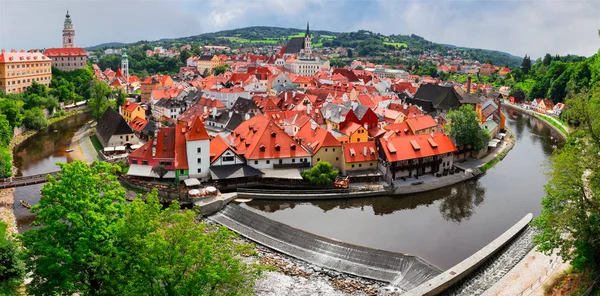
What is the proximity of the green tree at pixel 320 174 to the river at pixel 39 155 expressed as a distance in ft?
64.1

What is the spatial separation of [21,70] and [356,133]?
5752 cm

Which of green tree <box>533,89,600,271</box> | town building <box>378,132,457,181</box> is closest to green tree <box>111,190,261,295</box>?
green tree <box>533,89,600,271</box>

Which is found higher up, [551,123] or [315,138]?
[551,123]

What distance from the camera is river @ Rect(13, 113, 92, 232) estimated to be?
34.9 m

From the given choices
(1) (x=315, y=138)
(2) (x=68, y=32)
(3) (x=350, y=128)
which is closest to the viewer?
(1) (x=315, y=138)

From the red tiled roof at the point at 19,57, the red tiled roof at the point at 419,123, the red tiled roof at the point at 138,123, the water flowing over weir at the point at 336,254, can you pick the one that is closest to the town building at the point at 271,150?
the water flowing over weir at the point at 336,254

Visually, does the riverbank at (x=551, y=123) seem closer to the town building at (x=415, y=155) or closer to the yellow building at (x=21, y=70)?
the town building at (x=415, y=155)

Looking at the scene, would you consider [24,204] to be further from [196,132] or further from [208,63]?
[208,63]

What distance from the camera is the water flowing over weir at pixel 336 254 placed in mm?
24922

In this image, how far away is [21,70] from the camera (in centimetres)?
7438

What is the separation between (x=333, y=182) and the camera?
3794cm

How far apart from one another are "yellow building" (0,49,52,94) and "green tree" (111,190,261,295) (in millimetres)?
65921

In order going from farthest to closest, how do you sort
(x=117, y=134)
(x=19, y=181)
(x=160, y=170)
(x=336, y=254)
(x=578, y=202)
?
(x=117, y=134) → (x=160, y=170) → (x=19, y=181) → (x=336, y=254) → (x=578, y=202)

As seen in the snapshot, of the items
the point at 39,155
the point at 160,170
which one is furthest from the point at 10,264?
the point at 39,155
